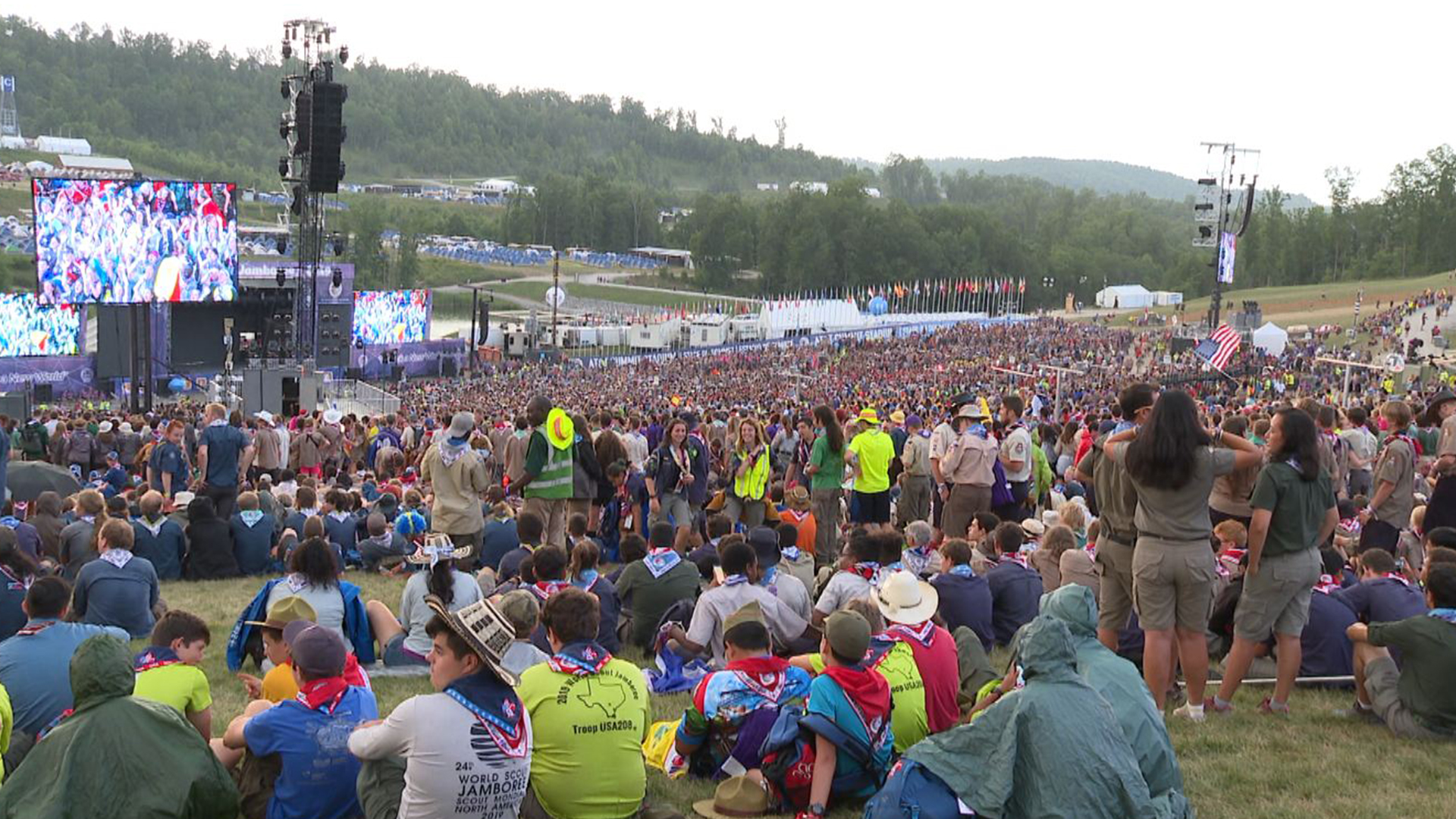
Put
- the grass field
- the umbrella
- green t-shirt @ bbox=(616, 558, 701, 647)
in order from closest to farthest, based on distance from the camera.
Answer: the grass field < green t-shirt @ bbox=(616, 558, 701, 647) < the umbrella

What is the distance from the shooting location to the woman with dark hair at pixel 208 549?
34.6 ft

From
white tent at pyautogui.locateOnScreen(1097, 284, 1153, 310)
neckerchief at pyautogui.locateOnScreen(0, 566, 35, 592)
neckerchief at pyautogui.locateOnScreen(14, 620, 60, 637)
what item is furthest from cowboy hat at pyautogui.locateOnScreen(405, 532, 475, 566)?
white tent at pyautogui.locateOnScreen(1097, 284, 1153, 310)

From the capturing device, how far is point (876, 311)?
292ft

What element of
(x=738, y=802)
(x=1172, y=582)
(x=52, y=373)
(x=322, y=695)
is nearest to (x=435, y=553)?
(x=322, y=695)

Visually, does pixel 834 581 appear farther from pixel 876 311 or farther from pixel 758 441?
pixel 876 311

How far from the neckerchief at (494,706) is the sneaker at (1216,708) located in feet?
11.4

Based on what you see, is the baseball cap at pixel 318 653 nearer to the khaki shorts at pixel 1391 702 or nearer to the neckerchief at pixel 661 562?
the neckerchief at pixel 661 562

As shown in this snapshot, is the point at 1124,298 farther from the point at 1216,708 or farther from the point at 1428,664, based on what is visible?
the point at 1428,664

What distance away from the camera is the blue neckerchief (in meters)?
4.37

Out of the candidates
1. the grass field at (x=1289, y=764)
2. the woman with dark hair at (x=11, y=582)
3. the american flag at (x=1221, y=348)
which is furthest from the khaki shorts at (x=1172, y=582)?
the american flag at (x=1221, y=348)

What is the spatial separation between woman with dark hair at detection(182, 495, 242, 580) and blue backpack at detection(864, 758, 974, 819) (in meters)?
7.42

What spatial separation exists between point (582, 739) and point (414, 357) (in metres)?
49.6

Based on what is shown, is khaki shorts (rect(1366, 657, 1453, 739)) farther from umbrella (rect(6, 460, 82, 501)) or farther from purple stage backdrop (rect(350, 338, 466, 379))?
purple stage backdrop (rect(350, 338, 466, 379))

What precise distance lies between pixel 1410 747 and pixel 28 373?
43693 mm
